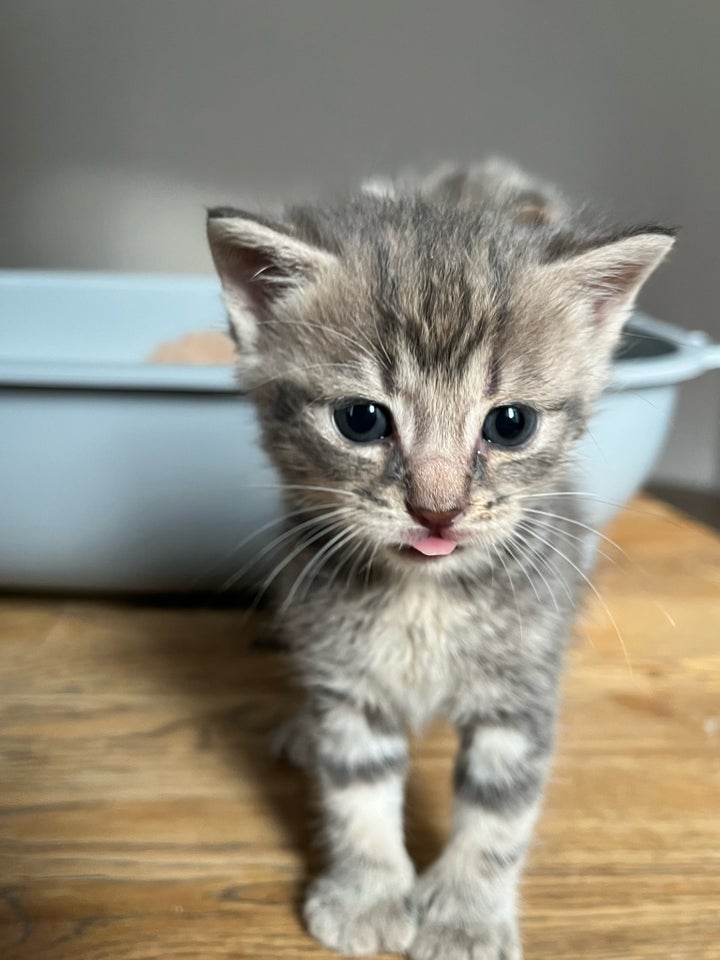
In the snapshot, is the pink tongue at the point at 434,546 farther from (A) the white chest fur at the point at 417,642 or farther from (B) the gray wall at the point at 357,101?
(B) the gray wall at the point at 357,101

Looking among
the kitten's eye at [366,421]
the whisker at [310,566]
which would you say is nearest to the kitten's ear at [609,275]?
the kitten's eye at [366,421]

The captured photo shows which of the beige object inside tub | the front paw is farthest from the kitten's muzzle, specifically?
the beige object inside tub

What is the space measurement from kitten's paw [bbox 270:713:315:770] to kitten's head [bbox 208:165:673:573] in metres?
0.26

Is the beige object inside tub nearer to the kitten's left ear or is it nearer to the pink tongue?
the kitten's left ear

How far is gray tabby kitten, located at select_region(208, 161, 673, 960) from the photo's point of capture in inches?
23.4

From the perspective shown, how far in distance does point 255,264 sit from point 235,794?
50 cm

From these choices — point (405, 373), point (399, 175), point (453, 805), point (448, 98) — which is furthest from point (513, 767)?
point (448, 98)

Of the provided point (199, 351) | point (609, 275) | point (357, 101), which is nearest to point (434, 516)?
point (609, 275)

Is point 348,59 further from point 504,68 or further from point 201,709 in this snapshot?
point 201,709

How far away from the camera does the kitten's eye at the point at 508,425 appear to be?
0.61m

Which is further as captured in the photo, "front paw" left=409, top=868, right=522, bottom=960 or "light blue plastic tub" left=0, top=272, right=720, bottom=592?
"light blue plastic tub" left=0, top=272, right=720, bottom=592

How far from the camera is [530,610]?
2.23 feet

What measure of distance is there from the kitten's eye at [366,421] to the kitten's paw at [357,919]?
37cm

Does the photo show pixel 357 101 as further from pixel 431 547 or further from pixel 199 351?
pixel 431 547
